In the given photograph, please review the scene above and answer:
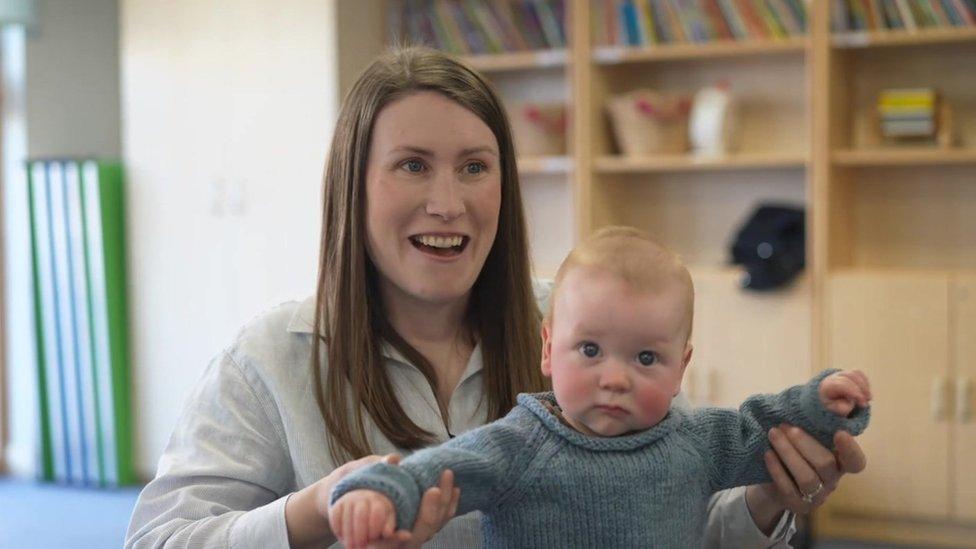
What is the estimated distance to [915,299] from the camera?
4309mm

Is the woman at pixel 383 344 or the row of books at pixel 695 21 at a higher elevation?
the row of books at pixel 695 21

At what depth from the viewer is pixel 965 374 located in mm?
4246

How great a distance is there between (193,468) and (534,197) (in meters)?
3.84

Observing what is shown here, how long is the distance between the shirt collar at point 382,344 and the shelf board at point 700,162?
3.00 m

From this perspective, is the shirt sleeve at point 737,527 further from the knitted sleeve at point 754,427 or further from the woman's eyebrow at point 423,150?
the woman's eyebrow at point 423,150

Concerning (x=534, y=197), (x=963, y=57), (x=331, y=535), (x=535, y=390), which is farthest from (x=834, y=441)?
(x=534, y=197)

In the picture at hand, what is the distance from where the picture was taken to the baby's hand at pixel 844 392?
135 cm

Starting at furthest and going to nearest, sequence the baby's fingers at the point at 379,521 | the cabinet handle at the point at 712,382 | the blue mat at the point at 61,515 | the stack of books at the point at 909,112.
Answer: the cabinet handle at the point at 712,382 < the blue mat at the point at 61,515 < the stack of books at the point at 909,112 < the baby's fingers at the point at 379,521

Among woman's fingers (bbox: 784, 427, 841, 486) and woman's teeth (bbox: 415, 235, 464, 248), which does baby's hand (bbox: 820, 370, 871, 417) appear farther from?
woman's teeth (bbox: 415, 235, 464, 248)

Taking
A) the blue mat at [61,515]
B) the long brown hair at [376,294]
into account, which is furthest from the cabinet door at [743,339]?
the long brown hair at [376,294]

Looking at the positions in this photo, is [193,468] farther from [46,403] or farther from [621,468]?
[46,403]

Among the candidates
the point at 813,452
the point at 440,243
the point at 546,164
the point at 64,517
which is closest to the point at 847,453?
the point at 813,452

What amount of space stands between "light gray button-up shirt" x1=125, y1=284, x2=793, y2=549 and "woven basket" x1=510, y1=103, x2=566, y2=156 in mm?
3288

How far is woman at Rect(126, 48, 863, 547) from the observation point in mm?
1594
